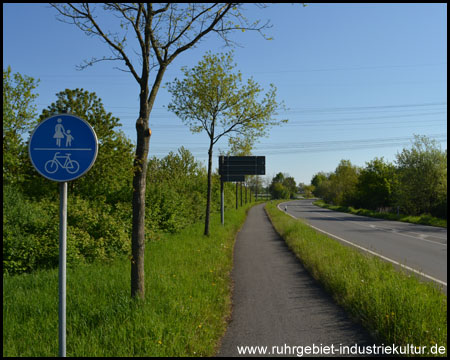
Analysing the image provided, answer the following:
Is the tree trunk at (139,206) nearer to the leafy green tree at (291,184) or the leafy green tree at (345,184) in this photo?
the leafy green tree at (345,184)

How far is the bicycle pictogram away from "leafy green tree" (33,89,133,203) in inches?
332

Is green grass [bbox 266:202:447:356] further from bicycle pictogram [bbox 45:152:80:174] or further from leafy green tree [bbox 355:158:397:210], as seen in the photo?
leafy green tree [bbox 355:158:397:210]

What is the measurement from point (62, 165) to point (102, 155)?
29.2ft

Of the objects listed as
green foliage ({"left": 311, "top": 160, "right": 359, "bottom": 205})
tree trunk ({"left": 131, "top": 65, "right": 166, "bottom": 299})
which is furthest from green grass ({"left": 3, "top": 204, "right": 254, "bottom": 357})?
green foliage ({"left": 311, "top": 160, "right": 359, "bottom": 205})

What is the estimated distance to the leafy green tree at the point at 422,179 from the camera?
3086cm

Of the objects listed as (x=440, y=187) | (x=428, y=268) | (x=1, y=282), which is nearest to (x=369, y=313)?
(x=428, y=268)

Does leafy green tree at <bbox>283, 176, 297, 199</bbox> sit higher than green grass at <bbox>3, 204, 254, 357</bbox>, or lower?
higher

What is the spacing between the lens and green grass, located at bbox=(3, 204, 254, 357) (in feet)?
12.8

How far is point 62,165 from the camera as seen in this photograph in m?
3.35

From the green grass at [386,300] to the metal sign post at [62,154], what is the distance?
400 centimetres

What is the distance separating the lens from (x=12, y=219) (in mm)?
7824

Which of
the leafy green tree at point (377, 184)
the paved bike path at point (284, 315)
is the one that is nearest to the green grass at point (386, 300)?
the paved bike path at point (284, 315)

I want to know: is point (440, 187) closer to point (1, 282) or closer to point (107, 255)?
point (107, 255)

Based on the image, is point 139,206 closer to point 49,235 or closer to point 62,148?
point 62,148
